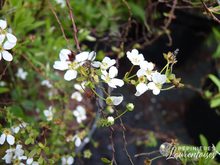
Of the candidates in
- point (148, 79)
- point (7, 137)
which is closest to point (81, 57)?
point (148, 79)

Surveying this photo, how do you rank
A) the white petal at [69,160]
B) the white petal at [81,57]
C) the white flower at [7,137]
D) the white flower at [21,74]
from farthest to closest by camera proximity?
the white flower at [21,74]
the white petal at [69,160]
the white flower at [7,137]
the white petal at [81,57]

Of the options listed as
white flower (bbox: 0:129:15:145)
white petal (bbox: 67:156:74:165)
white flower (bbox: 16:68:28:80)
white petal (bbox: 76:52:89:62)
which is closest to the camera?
white petal (bbox: 76:52:89:62)

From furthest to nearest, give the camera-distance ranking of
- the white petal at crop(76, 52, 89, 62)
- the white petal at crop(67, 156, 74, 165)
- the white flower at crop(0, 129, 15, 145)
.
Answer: the white petal at crop(67, 156, 74, 165), the white flower at crop(0, 129, 15, 145), the white petal at crop(76, 52, 89, 62)

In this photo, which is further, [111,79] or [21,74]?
[21,74]

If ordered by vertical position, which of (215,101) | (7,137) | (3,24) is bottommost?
(215,101)

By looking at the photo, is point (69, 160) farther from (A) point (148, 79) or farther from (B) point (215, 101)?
(B) point (215, 101)

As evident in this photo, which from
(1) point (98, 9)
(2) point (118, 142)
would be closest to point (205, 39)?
(1) point (98, 9)

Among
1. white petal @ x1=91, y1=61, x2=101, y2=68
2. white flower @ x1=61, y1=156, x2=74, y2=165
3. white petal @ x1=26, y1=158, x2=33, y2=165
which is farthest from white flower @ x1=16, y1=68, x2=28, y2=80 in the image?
white petal @ x1=91, y1=61, x2=101, y2=68

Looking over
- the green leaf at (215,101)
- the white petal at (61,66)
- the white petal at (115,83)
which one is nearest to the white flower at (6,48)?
the white petal at (61,66)

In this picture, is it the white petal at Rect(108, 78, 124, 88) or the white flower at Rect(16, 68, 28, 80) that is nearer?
the white petal at Rect(108, 78, 124, 88)

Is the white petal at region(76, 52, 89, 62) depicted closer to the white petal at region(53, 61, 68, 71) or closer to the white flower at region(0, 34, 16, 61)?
the white petal at region(53, 61, 68, 71)

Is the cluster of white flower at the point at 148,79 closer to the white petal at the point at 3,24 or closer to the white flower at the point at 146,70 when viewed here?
the white flower at the point at 146,70

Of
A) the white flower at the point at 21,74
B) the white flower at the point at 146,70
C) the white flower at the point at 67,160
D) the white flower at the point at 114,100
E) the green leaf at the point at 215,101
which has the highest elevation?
the white flower at the point at 146,70
